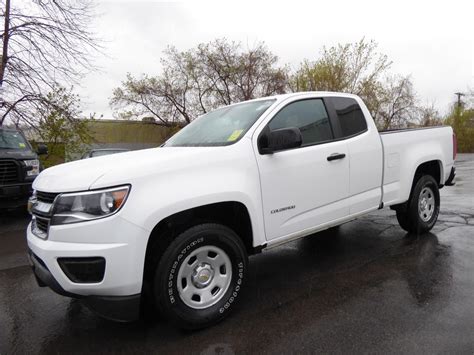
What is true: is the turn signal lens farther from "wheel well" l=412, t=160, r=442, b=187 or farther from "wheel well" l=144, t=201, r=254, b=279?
"wheel well" l=412, t=160, r=442, b=187

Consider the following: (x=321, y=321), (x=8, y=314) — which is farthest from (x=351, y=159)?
(x=8, y=314)

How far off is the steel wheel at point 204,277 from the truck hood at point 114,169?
73cm

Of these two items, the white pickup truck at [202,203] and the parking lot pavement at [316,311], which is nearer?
the white pickup truck at [202,203]

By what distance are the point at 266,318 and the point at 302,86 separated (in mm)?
25862

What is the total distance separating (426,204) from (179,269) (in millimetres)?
4032

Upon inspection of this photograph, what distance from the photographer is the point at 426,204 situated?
17.1 feet

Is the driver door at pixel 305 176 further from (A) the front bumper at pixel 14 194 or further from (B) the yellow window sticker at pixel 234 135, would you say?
(A) the front bumper at pixel 14 194

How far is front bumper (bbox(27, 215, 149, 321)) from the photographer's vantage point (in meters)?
2.49

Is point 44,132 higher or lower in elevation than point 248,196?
higher

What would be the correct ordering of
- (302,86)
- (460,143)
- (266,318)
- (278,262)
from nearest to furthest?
(266,318) → (278,262) → (302,86) → (460,143)

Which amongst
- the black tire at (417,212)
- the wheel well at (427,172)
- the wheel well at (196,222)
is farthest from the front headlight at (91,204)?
the black tire at (417,212)

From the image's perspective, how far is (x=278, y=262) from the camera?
452 cm

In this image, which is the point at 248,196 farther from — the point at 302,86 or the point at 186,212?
the point at 302,86

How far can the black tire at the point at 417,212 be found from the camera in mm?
4938
